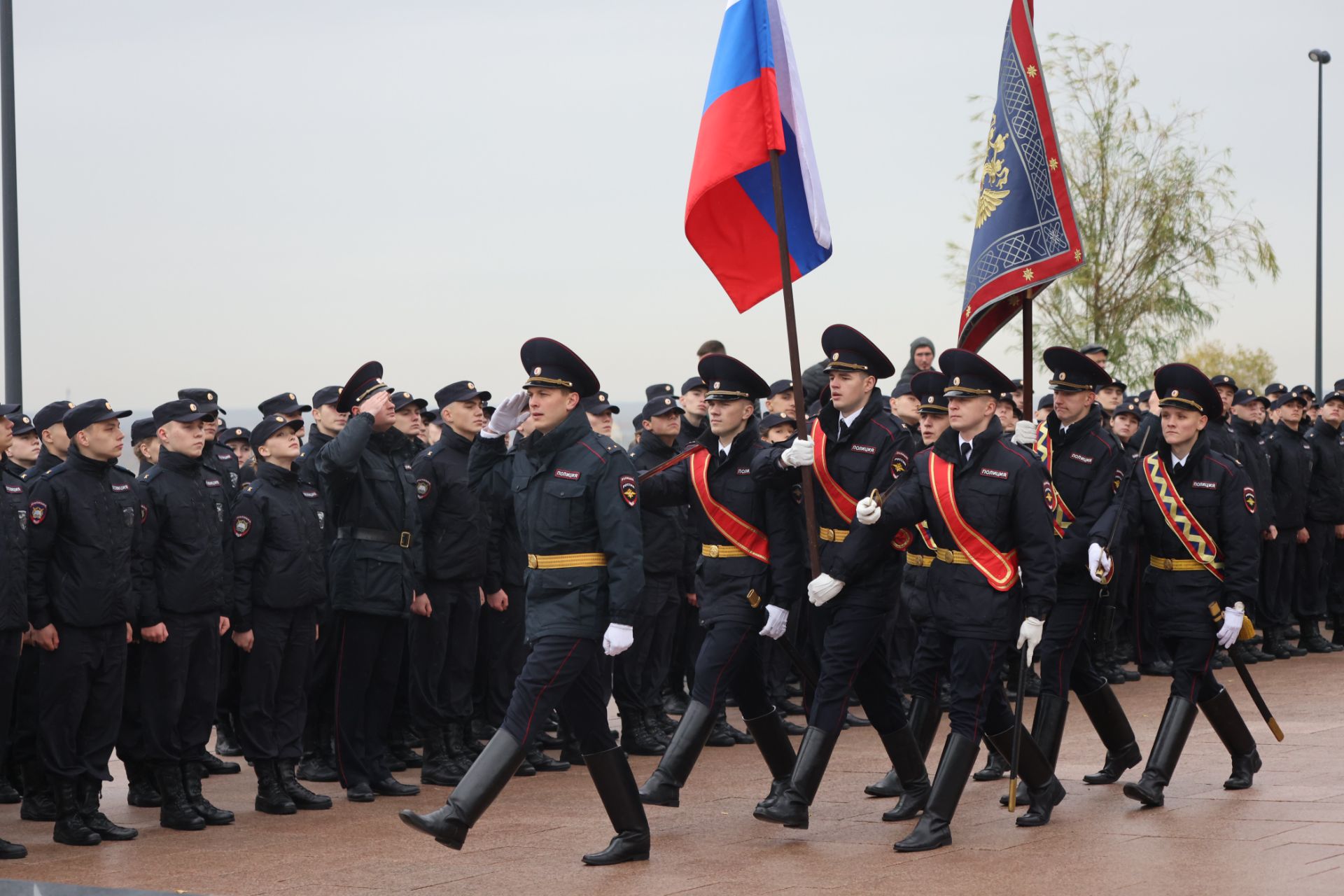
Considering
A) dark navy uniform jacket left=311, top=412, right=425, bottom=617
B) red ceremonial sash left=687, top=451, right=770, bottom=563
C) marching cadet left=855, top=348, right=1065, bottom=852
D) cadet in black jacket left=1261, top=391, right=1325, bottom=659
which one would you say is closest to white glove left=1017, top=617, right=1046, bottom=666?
marching cadet left=855, top=348, right=1065, bottom=852

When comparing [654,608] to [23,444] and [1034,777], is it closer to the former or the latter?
[1034,777]

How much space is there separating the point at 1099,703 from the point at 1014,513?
1.83m

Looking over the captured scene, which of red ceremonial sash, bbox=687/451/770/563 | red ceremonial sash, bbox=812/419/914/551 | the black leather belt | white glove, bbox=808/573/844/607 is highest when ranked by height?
red ceremonial sash, bbox=812/419/914/551

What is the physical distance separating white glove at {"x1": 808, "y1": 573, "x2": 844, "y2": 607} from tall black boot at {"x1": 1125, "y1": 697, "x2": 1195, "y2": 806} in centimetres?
183

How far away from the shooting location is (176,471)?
369 inches

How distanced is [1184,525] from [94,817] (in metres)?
5.88

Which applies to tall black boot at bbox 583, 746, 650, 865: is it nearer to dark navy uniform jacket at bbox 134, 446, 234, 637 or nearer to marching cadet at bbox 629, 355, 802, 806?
marching cadet at bbox 629, 355, 802, 806

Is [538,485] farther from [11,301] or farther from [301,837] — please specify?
[11,301]

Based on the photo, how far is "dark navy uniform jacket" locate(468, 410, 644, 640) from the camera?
7688mm

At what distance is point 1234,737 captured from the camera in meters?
9.03

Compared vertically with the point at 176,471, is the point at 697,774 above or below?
below

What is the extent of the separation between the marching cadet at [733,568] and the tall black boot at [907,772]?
56 cm

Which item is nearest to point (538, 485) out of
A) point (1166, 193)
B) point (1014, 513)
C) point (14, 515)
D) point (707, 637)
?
point (707, 637)

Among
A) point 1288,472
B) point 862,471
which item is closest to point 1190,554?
point 862,471
